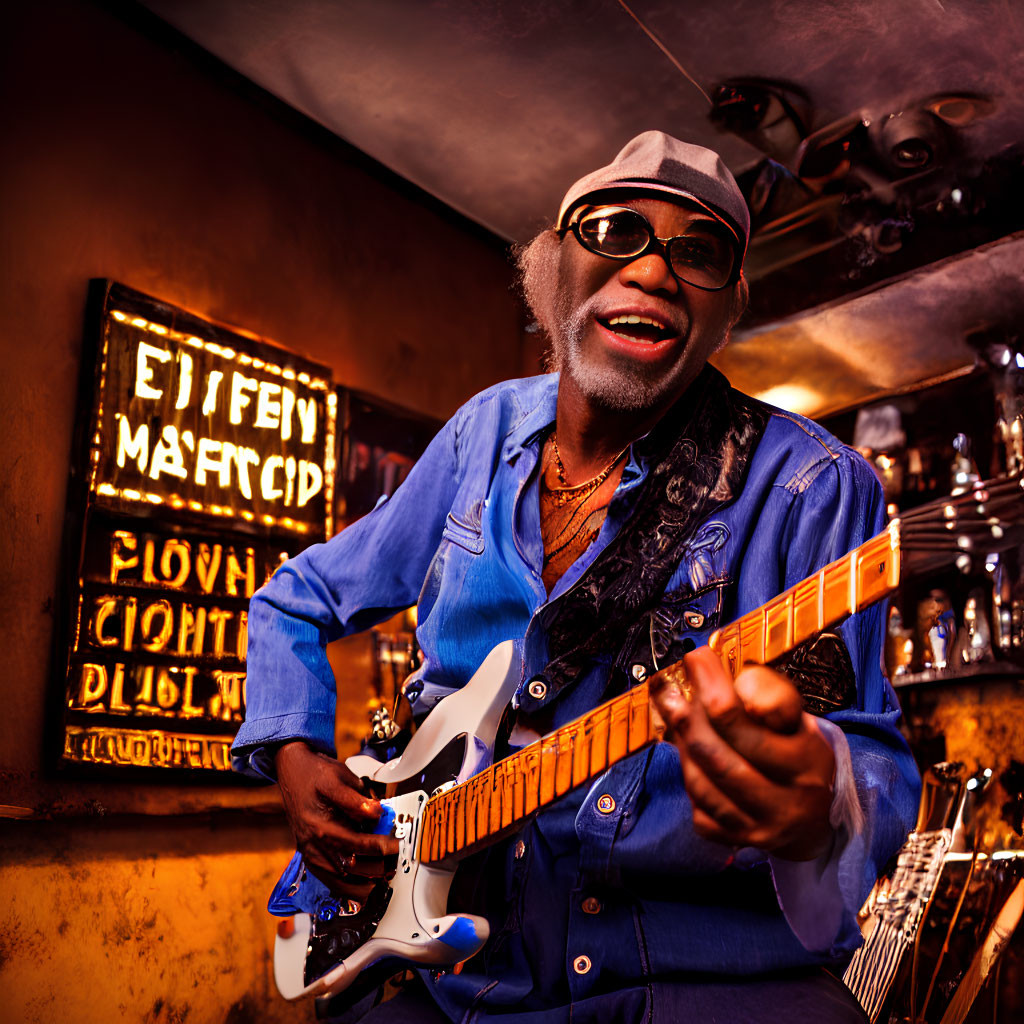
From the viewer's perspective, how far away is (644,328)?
165cm

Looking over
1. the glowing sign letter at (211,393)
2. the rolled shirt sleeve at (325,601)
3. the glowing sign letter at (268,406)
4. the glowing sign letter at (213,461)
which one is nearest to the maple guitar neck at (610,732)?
the rolled shirt sleeve at (325,601)

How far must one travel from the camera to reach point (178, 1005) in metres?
3.27

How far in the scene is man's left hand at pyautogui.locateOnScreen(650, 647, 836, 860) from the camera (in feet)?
2.62

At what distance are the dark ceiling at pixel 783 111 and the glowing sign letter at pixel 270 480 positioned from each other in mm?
1470

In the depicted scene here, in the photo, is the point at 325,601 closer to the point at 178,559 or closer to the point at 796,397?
the point at 178,559

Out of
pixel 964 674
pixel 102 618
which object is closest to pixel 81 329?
pixel 102 618

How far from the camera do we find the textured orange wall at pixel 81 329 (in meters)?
3.04

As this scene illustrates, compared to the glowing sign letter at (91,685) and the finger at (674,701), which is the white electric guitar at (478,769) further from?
the glowing sign letter at (91,685)

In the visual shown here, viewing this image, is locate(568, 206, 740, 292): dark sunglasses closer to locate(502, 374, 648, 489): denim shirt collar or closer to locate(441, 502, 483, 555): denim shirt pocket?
locate(502, 374, 648, 489): denim shirt collar

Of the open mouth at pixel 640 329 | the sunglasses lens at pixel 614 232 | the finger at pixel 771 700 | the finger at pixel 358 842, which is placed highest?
the sunglasses lens at pixel 614 232

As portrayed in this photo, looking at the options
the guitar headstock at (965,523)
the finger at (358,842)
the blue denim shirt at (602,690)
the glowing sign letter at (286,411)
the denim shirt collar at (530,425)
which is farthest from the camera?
the glowing sign letter at (286,411)

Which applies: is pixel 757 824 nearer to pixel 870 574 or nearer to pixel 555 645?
pixel 870 574

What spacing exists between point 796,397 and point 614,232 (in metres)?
2.53

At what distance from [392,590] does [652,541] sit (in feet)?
1.97
